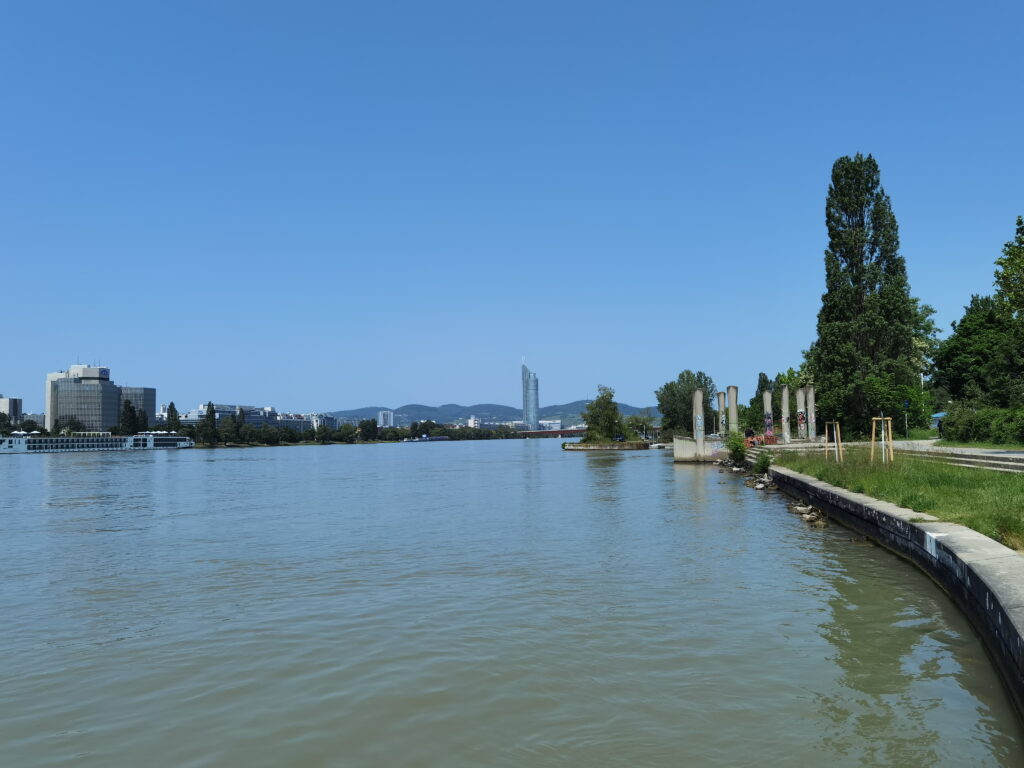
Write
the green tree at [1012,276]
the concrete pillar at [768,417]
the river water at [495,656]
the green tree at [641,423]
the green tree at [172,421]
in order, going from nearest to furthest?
the river water at [495,656] < the green tree at [1012,276] < the concrete pillar at [768,417] < the green tree at [641,423] < the green tree at [172,421]

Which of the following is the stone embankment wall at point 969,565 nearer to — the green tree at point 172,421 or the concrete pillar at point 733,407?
the concrete pillar at point 733,407

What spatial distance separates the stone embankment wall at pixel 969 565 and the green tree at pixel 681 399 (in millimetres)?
99402

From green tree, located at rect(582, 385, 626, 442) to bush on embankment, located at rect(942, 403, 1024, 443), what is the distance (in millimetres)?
73021

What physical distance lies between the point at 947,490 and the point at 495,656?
11.8m

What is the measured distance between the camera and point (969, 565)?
8.91m

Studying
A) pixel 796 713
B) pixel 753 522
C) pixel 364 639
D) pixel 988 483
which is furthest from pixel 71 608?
pixel 988 483

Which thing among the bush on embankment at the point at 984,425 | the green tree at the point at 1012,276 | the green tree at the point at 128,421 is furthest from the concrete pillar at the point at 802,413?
the green tree at the point at 128,421

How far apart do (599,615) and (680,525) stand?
10.7 metres

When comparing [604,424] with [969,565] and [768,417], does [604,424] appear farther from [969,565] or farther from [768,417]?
[969,565]

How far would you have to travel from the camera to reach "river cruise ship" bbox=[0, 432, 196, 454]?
166875mm

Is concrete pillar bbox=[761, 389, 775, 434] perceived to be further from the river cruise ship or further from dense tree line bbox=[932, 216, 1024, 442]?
the river cruise ship

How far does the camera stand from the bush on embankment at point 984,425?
31.9 metres

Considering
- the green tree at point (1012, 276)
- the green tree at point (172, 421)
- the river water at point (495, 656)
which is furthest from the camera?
the green tree at point (172, 421)

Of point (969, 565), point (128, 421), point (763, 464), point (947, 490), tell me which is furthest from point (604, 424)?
point (128, 421)
